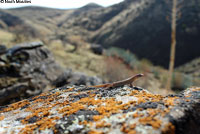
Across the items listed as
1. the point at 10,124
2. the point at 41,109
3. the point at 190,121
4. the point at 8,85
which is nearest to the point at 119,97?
the point at 190,121

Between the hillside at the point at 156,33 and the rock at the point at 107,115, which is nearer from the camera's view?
the rock at the point at 107,115

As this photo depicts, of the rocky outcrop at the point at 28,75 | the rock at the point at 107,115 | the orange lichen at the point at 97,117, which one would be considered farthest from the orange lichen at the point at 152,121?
the rocky outcrop at the point at 28,75

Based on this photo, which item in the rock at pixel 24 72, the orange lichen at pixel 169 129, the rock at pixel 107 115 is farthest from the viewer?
the rock at pixel 24 72

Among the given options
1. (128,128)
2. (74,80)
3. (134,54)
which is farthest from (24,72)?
(134,54)

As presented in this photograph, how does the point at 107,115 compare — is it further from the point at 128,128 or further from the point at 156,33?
the point at 156,33

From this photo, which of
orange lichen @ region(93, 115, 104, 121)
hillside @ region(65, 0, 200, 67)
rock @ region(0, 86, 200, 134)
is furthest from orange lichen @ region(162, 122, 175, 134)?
hillside @ region(65, 0, 200, 67)

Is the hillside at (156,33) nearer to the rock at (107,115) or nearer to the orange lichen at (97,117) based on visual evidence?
the rock at (107,115)

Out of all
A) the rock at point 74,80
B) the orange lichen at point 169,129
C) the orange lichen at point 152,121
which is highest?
the orange lichen at point 152,121
